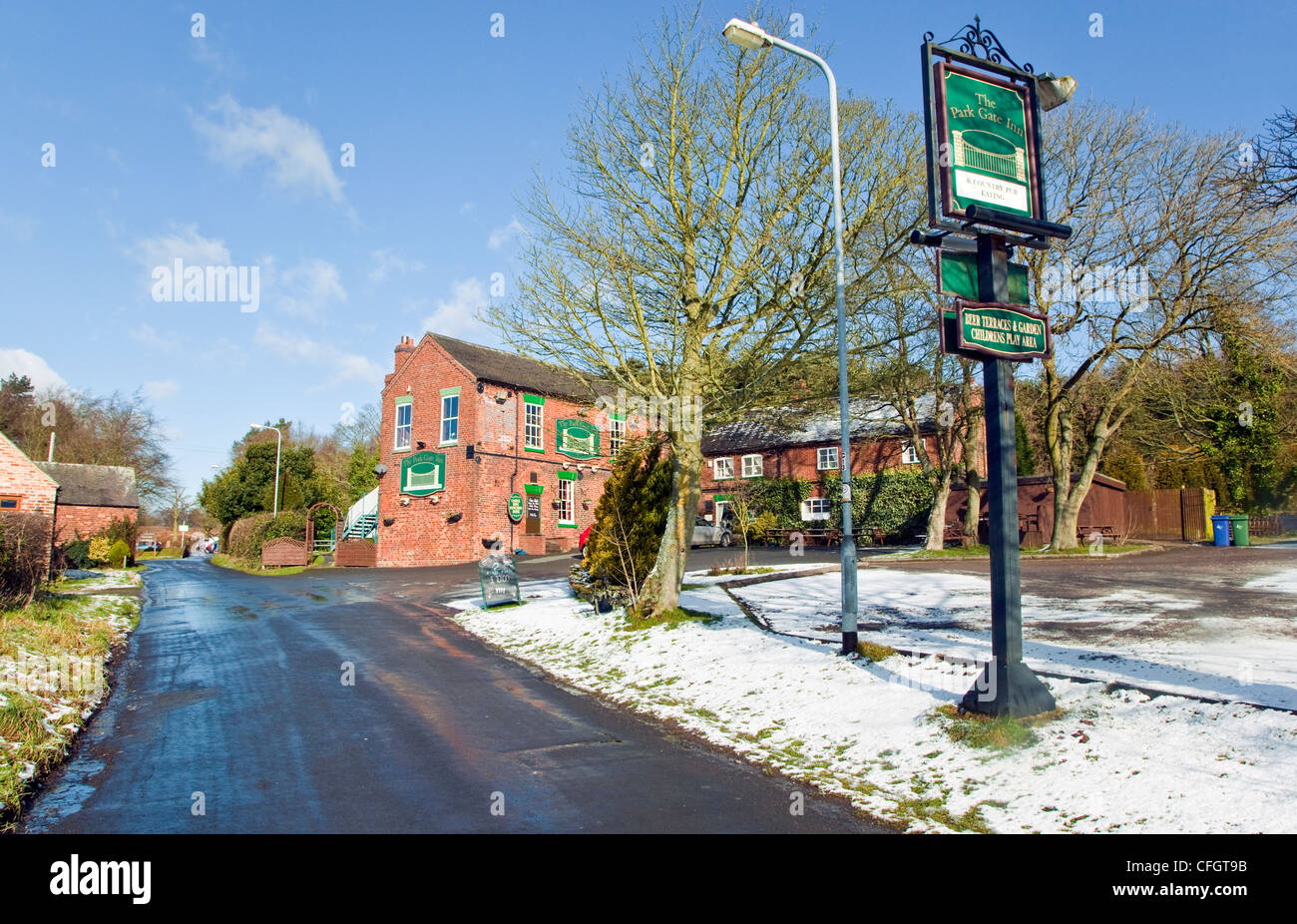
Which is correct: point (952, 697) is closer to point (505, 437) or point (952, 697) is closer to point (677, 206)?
point (677, 206)

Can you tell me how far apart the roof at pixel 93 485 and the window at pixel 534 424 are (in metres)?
29.7

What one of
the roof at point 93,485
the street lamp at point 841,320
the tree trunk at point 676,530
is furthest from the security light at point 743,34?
the roof at point 93,485

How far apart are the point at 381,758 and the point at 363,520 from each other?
114 feet

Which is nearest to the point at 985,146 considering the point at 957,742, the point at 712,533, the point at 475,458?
the point at 957,742

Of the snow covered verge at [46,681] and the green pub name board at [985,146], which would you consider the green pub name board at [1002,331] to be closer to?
the green pub name board at [985,146]

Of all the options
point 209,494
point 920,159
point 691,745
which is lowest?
point 691,745

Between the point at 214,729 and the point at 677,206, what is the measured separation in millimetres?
9525

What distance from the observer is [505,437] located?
1326 inches

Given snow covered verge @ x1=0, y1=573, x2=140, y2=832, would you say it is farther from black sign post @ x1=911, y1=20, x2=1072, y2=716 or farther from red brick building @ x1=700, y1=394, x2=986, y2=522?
red brick building @ x1=700, y1=394, x2=986, y2=522

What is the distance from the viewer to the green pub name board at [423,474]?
33.5m

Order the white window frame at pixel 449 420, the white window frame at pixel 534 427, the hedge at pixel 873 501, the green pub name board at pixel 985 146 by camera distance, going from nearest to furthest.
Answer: the green pub name board at pixel 985 146 → the white window frame at pixel 449 420 → the hedge at pixel 873 501 → the white window frame at pixel 534 427

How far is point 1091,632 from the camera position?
10.2m

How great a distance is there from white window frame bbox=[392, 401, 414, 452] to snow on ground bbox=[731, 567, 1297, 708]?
2301cm
